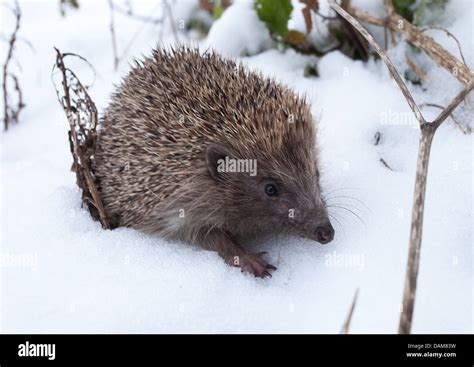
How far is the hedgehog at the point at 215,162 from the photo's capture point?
11.8 ft

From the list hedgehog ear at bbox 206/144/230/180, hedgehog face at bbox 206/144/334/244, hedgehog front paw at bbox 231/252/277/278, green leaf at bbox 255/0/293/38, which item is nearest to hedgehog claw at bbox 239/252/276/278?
hedgehog front paw at bbox 231/252/277/278

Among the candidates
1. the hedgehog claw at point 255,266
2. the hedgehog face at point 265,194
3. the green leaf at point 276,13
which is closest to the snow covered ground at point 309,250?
the hedgehog claw at point 255,266

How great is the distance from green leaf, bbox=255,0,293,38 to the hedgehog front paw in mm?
2030

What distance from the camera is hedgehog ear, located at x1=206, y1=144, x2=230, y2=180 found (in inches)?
142

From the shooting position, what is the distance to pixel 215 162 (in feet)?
12.0

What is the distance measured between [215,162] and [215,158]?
0.02m

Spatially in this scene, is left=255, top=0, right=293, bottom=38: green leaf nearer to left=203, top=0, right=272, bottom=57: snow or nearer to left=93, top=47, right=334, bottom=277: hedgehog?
left=203, top=0, right=272, bottom=57: snow

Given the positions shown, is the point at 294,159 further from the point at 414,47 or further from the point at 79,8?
the point at 79,8

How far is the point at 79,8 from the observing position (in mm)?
7336

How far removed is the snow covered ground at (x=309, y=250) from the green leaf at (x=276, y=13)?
275 mm

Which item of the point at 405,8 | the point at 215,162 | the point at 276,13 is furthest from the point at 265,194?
the point at 405,8

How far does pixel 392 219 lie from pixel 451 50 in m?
1.45
